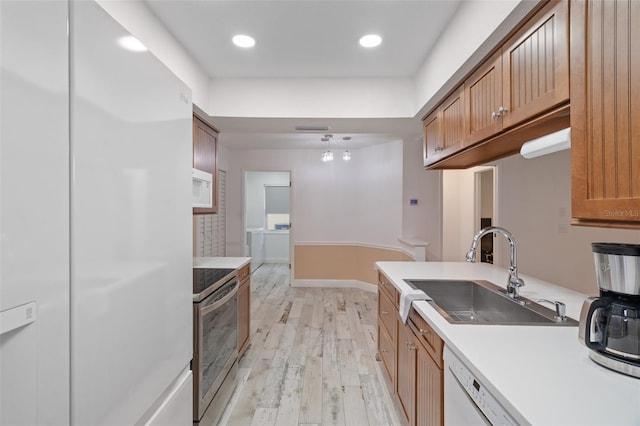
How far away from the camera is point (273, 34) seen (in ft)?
7.09

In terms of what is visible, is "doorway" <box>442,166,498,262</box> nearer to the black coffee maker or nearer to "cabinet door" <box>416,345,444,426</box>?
"cabinet door" <box>416,345,444,426</box>

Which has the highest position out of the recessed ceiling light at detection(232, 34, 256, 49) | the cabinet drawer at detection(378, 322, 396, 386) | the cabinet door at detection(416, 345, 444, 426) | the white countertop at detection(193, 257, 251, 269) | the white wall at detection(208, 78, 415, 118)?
the recessed ceiling light at detection(232, 34, 256, 49)

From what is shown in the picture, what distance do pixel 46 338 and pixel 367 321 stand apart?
11.8ft

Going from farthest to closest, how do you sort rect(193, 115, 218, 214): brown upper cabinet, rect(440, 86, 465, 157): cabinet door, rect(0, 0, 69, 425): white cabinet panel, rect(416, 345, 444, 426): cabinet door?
1. rect(193, 115, 218, 214): brown upper cabinet
2. rect(440, 86, 465, 157): cabinet door
3. rect(416, 345, 444, 426): cabinet door
4. rect(0, 0, 69, 425): white cabinet panel

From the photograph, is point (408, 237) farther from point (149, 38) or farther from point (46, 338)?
point (46, 338)

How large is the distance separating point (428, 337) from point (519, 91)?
118cm

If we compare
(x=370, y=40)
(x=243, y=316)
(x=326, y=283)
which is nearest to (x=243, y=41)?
(x=370, y=40)

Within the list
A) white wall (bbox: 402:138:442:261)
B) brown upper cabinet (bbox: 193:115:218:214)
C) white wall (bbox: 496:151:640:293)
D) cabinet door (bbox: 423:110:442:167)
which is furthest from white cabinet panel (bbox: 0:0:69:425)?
white wall (bbox: 402:138:442:261)

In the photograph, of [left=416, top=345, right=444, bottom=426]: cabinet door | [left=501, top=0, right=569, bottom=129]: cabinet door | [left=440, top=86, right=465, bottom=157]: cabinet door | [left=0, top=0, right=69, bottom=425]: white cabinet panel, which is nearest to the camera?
[left=0, top=0, right=69, bottom=425]: white cabinet panel

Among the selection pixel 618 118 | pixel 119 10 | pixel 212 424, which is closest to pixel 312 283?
pixel 212 424

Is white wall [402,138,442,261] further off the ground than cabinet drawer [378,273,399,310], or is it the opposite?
white wall [402,138,442,261]

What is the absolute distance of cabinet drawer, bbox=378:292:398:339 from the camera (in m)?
2.08

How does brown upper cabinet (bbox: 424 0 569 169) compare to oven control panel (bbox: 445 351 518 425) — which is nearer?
oven control panel (bbox: 445 351 518 425)

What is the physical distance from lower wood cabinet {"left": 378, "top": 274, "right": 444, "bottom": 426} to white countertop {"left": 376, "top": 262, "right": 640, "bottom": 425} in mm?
129
